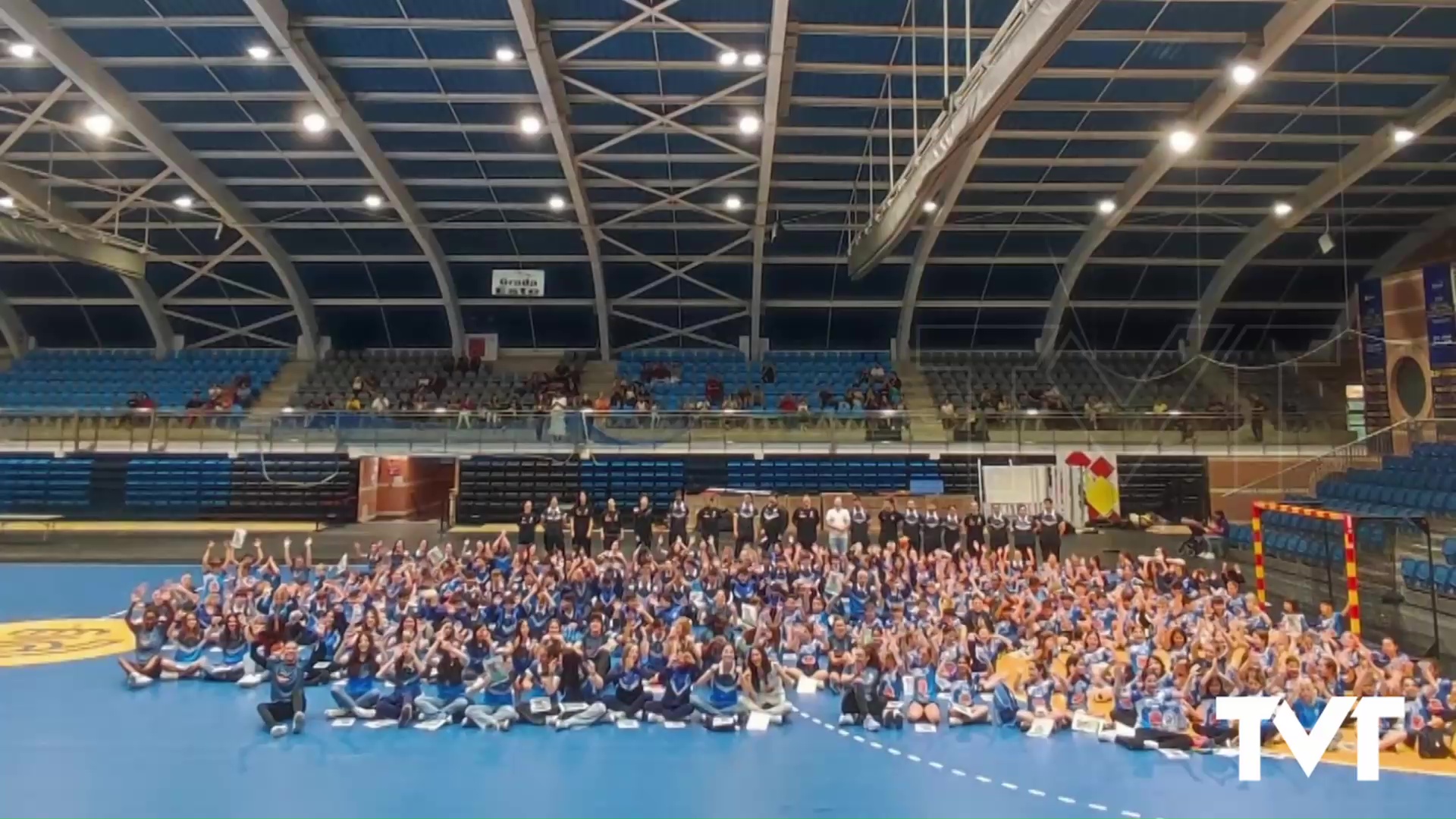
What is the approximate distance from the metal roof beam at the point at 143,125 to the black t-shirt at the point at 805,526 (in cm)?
1926

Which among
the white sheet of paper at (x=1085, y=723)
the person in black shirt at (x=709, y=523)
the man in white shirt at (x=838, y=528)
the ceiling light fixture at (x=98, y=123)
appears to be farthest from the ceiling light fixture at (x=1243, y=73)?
the ceiling light fixture at (x=98, y=123)

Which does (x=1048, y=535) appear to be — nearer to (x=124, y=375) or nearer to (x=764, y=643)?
(x=764, y=643)

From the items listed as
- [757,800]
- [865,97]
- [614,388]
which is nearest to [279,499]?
[614,388]

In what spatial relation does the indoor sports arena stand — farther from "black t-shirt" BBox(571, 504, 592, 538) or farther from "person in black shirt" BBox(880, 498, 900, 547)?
"black t-shirt" BBox(571, 504, 592, 538)

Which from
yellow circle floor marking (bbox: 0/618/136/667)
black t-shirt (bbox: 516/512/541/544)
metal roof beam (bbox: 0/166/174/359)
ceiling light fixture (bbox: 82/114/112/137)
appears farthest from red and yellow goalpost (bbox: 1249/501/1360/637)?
ceiling light fixture (bbox: 82/114/112/137)

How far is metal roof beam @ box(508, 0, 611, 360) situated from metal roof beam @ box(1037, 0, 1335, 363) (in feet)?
49.8

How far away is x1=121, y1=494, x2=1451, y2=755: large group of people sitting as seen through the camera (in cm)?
1129

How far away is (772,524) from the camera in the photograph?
2189 centimetres

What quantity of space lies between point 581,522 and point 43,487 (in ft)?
64.5

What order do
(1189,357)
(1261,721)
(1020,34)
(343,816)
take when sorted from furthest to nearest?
(1189,357)
(1261,721)
(1020,34)
(343,816)

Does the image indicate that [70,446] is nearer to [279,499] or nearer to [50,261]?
[279,499]

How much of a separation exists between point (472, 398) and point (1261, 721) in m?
25.4

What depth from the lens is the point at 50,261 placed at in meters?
30.8

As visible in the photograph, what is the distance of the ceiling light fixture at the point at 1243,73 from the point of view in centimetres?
1827
